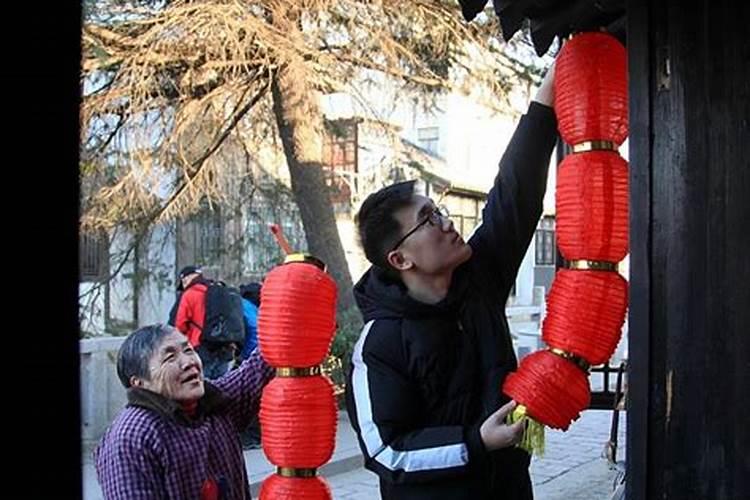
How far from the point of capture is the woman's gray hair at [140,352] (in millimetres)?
2424

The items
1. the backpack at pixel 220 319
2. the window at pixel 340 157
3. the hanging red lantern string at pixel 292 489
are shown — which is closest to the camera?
the hanging red lantern string at pixel 292 489

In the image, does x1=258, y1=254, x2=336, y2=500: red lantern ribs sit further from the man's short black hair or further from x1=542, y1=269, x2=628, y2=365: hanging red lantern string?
x1=542, y1=269, x2=628, y2=365: hanging red lantern string

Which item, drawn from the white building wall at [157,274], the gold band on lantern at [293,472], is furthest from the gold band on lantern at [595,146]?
the white building wall at [157,274]

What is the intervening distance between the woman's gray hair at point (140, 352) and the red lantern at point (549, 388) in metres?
1.11

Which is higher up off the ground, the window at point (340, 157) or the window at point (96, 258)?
the window at point (340, 157)

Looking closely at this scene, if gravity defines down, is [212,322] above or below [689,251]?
below

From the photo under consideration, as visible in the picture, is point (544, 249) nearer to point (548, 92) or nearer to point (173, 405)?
point (548, 92)

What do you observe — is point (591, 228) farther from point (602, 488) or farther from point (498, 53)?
point (498, 53)

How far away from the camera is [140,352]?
244 centimetres

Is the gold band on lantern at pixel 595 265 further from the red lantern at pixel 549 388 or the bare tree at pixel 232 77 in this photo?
the bare tree at pixel 232 77

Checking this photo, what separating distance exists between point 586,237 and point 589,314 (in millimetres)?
198

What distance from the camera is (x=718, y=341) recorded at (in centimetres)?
191

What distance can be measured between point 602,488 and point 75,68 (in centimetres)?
689

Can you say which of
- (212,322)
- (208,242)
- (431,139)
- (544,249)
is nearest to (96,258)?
(208,242)
